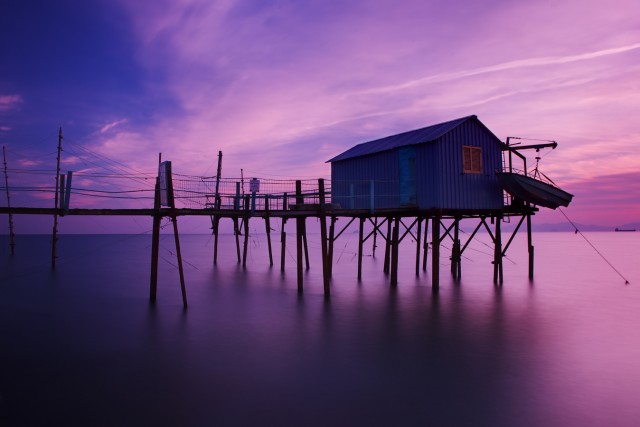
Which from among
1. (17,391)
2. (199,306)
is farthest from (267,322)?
(17,391)

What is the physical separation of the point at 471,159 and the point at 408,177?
12.3ft

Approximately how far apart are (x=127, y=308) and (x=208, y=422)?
15.4 m

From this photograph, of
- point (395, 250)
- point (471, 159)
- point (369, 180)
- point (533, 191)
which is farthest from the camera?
point (395, 250)

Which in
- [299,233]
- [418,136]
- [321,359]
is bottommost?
[321,359]

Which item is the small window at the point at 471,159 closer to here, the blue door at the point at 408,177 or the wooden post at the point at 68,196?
the blue door at the point at 408,177

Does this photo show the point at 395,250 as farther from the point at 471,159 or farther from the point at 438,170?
the point at 471,159

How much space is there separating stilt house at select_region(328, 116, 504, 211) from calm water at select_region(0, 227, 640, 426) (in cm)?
580

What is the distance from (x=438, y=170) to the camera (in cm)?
2283

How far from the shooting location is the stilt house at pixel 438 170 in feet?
75.8

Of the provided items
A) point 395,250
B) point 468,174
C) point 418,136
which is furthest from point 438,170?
point 395,250

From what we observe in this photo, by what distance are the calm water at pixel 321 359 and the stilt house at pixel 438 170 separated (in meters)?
5.80

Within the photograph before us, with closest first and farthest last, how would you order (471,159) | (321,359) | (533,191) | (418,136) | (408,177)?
1. (321,359)
2. (408,177)
3. (471,159)
4. (533,191)
5. (418,136)

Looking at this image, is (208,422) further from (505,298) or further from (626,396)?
(505,298)

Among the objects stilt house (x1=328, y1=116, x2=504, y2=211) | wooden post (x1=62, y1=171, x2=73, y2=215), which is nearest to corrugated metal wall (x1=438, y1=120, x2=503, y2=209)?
stilt house (x1=328, y1=116, x2=504, y2=211)
